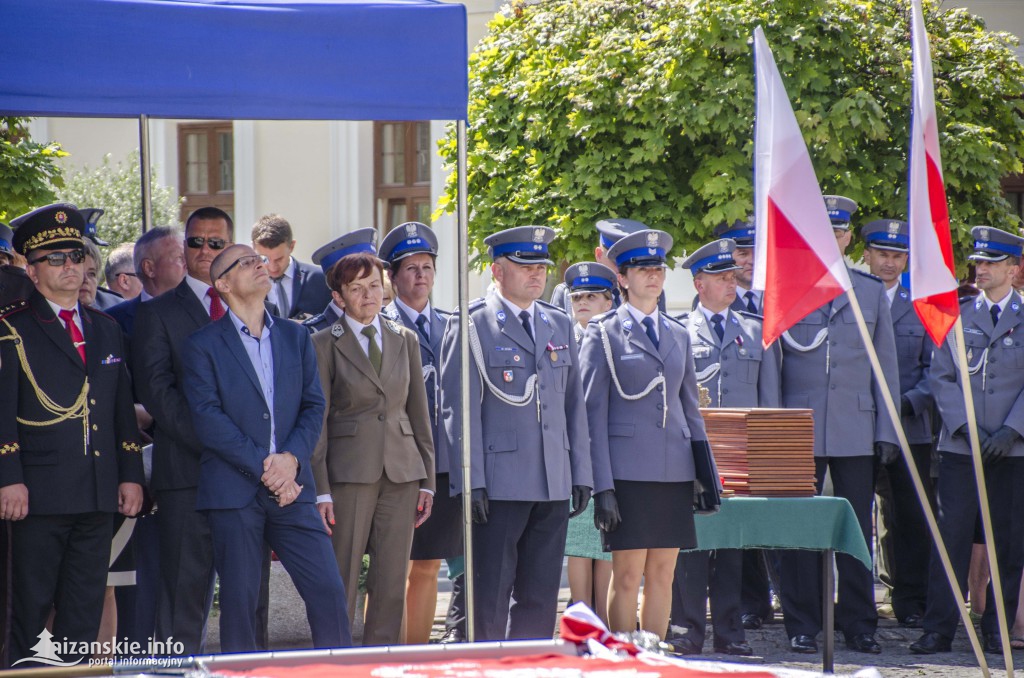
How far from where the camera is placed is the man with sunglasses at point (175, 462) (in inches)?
228

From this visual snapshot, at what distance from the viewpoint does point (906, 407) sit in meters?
8.27

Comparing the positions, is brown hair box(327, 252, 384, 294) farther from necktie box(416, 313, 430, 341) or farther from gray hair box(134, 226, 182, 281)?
gray hair box(134, 226, 182, 281)

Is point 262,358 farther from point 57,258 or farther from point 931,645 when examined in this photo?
point 931,645

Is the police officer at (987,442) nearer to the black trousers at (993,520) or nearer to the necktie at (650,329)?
the black trousers at (993,520)

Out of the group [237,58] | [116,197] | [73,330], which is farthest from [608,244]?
[116,197]

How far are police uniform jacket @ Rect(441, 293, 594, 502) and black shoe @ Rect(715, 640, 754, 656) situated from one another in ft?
4.61

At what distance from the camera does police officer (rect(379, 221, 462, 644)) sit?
683 cm

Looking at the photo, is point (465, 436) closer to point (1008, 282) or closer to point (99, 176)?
point (1008, 282)

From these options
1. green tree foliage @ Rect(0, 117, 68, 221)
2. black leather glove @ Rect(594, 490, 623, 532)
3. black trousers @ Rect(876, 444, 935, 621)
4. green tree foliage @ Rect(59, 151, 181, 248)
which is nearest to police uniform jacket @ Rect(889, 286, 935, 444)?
black trousers @ Rect(876, 444, 935, 621)

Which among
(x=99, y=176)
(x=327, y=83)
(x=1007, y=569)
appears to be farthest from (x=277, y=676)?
(x=99, y=176)

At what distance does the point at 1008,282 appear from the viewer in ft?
25.9

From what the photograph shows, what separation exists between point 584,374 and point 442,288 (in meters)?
13.6

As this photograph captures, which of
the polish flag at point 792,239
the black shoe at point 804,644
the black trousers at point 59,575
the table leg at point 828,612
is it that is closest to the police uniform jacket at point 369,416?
the black trousers at point 59,575

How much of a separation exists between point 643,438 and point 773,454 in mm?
617
